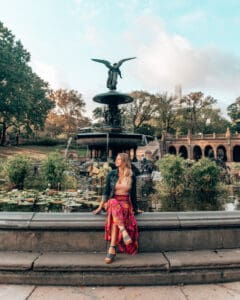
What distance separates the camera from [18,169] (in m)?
7.37

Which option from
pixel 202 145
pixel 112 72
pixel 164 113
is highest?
pixel 164 113

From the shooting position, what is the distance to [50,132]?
175 ft

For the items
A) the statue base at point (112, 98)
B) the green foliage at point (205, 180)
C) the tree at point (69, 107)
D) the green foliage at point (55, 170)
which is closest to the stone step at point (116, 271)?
the green foliage at point (205, 180)

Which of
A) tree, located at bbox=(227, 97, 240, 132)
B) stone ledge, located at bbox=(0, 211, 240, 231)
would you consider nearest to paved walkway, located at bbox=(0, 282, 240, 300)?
stone ledge, located at bbox=(0, 211, 240, 231)

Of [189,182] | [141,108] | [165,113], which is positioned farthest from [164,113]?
[189,182]

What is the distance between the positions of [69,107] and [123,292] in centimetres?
4937

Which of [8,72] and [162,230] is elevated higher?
[8,72]

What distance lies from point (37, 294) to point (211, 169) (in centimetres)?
481

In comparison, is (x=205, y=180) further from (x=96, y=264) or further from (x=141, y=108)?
(x=141, y=108)

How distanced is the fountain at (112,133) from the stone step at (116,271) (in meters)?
7.03

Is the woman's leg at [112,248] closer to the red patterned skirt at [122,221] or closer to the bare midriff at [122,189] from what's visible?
the red patterned skirt at [122,221]

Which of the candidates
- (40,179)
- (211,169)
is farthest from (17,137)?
(211,169)

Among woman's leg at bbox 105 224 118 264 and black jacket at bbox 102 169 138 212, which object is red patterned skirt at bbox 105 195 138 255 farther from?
black jacket at bbox 102 169 138 212

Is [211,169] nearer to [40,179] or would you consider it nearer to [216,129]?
[40,179]
